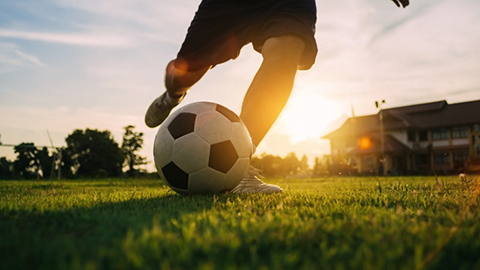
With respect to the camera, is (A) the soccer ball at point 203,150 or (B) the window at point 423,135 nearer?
(A) the soccer ball at point 203,150

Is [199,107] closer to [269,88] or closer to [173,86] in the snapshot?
[269,88]

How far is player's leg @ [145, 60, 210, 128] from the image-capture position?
13.1 feet

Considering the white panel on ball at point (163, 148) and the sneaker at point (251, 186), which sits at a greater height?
the white panel on ball at point (163, 148)

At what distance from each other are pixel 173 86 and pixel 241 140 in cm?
134

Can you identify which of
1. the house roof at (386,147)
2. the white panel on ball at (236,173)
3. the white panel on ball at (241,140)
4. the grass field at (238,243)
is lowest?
the grass field at (238,243)

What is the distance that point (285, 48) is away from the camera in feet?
11.0

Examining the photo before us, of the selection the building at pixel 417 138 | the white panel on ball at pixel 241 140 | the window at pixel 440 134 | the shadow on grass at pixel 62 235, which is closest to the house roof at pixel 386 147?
the building at pixel 417 138

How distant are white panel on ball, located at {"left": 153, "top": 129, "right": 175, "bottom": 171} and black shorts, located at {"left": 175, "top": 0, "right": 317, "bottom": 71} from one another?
106 cm

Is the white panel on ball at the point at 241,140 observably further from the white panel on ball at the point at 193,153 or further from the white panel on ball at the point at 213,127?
the white panel on ball at the point at 193,153

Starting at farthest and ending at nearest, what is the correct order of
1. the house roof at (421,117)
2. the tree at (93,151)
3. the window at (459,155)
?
the tree at (93,151) < the house roof at (421,117) < the window at (459,155)

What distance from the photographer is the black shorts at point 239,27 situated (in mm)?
3453

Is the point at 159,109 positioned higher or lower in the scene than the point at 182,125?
higher

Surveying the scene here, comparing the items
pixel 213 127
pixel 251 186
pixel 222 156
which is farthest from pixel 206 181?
pixel 251 186

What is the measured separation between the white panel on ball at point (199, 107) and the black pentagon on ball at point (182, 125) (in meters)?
0.05
